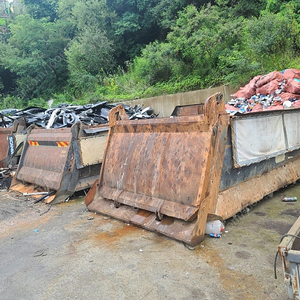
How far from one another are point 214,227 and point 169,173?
2.71 feet

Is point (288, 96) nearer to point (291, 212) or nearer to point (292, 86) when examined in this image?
point (292, 86)

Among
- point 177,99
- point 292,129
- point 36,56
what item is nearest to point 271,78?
point 292,129

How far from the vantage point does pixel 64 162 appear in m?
4.98

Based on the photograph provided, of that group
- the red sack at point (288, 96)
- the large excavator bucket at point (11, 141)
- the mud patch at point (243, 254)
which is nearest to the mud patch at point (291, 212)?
the mud patch at point (243, 254)

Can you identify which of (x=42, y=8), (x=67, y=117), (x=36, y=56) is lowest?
(x=67, y=117)

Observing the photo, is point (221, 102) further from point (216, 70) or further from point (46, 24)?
point (46, 24)

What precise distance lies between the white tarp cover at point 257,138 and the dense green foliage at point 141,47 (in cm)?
551

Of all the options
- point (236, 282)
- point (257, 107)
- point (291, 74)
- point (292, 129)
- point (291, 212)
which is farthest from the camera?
point (291, 74)

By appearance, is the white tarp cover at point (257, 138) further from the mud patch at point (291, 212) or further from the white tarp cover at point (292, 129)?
the mud patch at point (291, 212)

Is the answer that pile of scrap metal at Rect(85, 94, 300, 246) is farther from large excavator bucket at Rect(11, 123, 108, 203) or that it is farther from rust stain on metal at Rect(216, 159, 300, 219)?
large excavator bucket at Rect(11, 123, 108, 203)

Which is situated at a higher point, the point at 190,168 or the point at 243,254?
the point at 190,168

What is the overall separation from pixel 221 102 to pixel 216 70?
8752mm

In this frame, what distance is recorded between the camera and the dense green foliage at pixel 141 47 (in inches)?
386

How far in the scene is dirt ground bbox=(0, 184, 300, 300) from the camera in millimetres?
2328
